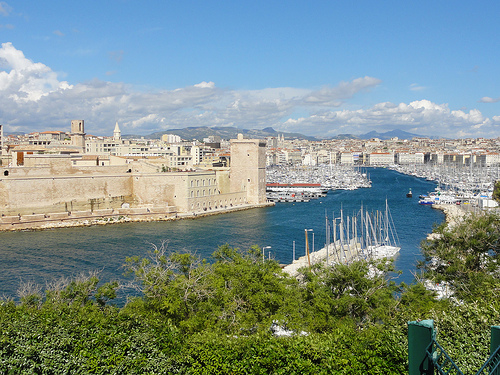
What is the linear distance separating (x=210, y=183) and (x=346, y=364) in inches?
901

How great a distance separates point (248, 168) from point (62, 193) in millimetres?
11018

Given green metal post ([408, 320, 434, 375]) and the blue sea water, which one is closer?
green metal post ([408, 320, 434, 375])

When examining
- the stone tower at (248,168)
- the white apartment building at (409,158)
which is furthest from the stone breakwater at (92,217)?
the white apartment building at (409,158)

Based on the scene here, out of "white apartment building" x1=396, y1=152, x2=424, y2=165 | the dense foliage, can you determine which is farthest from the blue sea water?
"white apartment building" x1=396, y1=152, x2=424, y2=165

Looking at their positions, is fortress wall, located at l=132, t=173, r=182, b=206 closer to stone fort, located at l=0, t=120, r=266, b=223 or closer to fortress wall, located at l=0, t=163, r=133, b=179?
stone fort, located at l=0, t=120, r=266, b=223

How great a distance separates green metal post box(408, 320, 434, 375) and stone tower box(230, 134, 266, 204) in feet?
88.3

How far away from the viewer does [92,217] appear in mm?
22219

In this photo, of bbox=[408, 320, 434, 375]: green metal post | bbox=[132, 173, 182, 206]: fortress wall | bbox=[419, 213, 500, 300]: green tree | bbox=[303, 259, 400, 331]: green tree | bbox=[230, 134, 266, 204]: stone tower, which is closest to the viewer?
bbox=[408, 320, 434, 375]: green metal post

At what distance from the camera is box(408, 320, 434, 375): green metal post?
175 cm

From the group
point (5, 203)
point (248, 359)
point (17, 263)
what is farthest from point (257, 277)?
point (5, 203)

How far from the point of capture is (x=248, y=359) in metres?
4.18

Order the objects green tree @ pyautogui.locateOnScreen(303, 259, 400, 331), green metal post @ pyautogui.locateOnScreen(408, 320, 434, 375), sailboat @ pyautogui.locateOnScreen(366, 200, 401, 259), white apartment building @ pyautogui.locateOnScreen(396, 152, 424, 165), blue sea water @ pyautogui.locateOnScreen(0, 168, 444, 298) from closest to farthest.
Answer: green metal post @ pyautogui.locateOnScreen(408, 320, 434, 375) → green tree @ pyautogui.locateOnScreen(303, 259, 400, 331) → blue sea water @ pyautogui.locateOnScreen(0, 168, 444, 298) → sailboat @ pyautogui.locateOnScreen(366, 200, 401, 259) → white apartment building @ pyautogui.locateOnScreen(396, 152, 424, 165)

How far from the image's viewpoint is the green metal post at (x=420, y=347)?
175cm

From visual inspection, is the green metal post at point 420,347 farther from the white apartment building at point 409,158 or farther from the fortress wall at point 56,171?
the white apartment building at point 409,158
